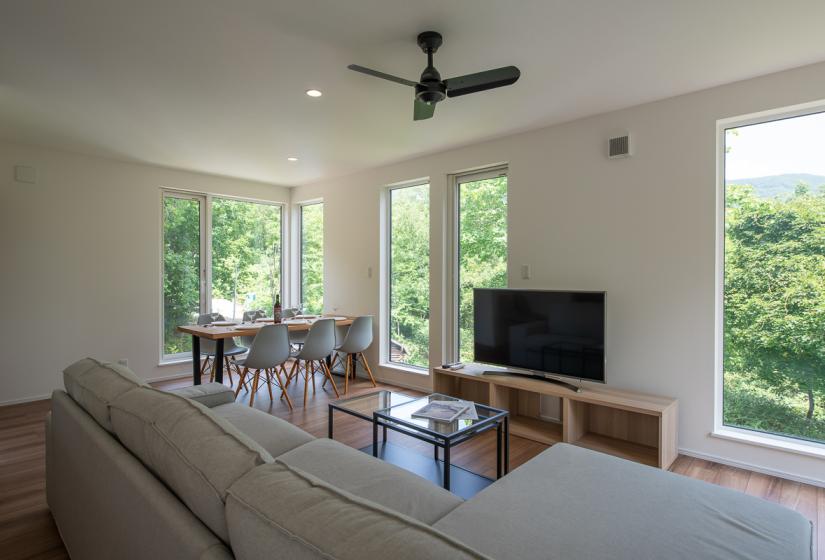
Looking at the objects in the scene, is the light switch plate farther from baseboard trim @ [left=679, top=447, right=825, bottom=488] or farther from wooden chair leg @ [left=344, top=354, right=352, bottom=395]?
baseboard trim @ [left=679, top=447, right=825, bottom=488]

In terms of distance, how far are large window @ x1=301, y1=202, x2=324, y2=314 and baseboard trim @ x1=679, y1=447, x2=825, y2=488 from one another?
15.2 feet

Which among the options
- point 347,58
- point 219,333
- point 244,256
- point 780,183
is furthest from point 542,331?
point 244,256

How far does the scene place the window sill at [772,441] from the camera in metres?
2.70

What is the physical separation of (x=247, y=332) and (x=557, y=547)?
11.8 ft

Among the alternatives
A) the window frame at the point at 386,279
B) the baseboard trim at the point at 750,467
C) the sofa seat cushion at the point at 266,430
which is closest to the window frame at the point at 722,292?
the baseboard trim at the point at 750,467

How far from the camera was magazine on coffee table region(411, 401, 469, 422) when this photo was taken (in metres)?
2.57

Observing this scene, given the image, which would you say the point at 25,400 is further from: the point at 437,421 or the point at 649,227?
the point at 649,227

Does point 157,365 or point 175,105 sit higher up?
point 175,105

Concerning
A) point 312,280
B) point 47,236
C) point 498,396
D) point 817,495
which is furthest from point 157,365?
point 817,495

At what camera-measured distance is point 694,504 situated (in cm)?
151

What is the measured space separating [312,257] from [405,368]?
239 cm

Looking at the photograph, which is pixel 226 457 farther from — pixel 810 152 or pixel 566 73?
pixel 810 152

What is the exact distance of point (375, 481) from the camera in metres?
1.64

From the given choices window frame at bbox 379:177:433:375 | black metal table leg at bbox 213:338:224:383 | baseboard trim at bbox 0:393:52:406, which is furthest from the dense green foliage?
baseboard trim at bbox 0:393:52:406
